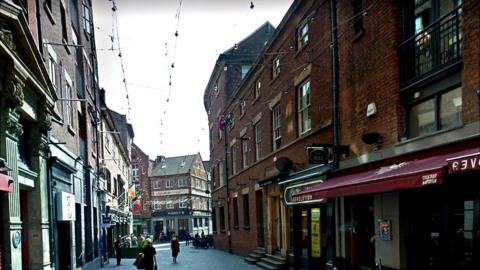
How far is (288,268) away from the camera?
16750 millimetres

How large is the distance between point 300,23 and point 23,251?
1085 cm

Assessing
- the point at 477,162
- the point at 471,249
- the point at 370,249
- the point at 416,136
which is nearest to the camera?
the point at 477,162

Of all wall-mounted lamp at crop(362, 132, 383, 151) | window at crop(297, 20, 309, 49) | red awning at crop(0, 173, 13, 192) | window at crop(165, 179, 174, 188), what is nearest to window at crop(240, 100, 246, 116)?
window at crop(297, 20, 309, 49)

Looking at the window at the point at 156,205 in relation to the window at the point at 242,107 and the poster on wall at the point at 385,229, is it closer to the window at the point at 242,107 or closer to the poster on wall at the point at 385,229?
the window at the point at 242,107

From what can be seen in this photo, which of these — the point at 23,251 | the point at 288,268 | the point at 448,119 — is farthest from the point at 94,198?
the point at 448,119

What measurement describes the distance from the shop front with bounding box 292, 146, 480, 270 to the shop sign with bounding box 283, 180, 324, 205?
8 centimetres

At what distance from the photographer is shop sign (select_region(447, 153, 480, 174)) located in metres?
5.95

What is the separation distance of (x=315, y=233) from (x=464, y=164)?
888 centimetres

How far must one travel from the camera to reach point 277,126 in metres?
19.2

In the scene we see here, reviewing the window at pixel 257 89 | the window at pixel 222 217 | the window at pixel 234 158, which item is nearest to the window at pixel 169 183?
the window at pixel 222 217

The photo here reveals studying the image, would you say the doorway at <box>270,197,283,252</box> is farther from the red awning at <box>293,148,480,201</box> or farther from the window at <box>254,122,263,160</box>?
the red awning at <box>293,148,480,201</box>

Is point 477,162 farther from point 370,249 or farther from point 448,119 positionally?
point 370,249

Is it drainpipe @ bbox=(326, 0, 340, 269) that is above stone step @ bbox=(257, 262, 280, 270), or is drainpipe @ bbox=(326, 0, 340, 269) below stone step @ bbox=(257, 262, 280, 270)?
above

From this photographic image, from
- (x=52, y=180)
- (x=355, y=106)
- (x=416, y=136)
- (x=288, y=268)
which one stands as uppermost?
(x=355, y=106)
